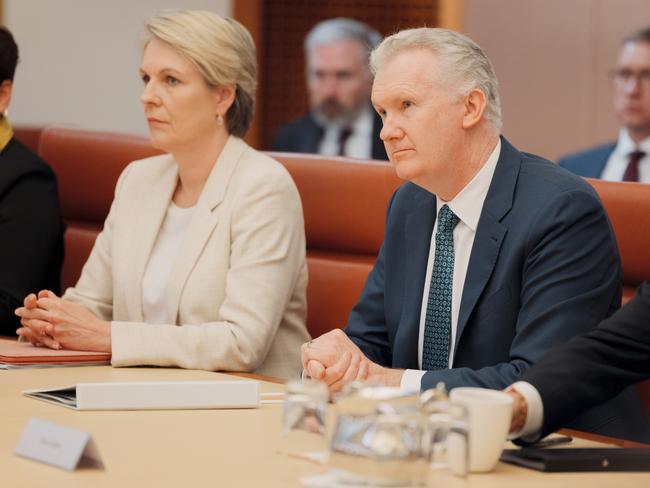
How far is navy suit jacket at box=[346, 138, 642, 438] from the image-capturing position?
2.46 m

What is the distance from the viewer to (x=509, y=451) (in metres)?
1.91

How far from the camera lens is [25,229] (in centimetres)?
349

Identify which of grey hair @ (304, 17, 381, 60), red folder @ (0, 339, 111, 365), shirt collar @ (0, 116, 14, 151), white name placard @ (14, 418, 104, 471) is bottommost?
red folder @ (0, 339, 111, 365)

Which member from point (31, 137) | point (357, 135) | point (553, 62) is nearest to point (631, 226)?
point (31, 137)

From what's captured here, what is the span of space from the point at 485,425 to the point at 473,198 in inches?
39.6

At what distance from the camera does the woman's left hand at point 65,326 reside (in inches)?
111

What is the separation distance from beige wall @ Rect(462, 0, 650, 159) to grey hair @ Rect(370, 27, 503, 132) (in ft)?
16.3

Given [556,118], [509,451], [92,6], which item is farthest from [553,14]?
[509,451]

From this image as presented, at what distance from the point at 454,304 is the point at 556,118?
17.2 ft

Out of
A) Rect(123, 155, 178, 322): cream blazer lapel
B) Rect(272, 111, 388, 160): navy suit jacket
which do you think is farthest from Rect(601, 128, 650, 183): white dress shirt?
Rect(123, 155, 178, 322): cream blazer lapel

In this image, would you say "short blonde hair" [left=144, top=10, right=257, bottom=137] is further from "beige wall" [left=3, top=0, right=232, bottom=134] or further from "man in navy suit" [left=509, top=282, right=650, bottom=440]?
"beige wall" [left=3, top=0, right=232, bottom=134]

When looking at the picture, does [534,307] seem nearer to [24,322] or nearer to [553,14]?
[24,322]

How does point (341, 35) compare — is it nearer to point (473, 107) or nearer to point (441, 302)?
point (473, 107)

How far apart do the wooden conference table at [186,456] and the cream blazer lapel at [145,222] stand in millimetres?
891
